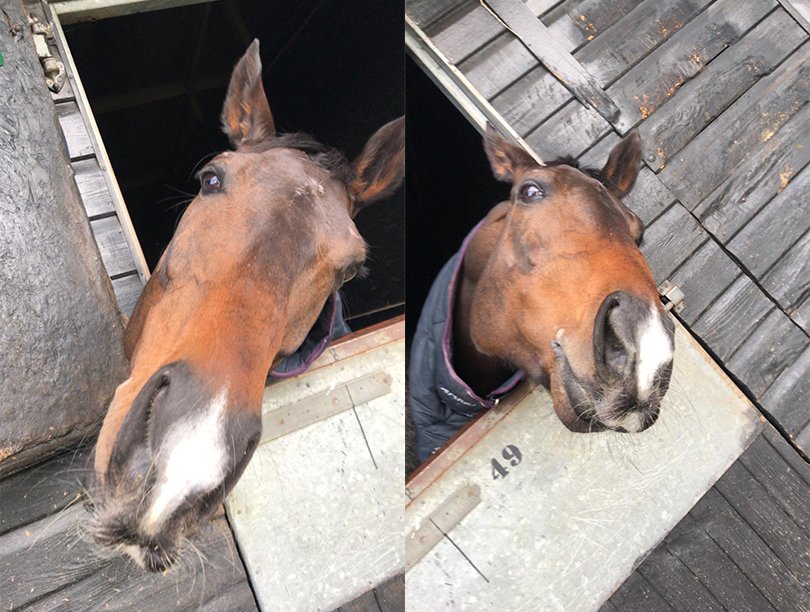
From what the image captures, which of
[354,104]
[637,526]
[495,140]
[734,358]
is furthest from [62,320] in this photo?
[354,104]

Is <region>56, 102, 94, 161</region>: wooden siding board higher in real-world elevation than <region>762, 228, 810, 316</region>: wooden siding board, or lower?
lower

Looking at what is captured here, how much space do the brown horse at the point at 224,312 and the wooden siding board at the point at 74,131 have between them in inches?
15.3

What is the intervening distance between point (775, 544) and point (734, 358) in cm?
68

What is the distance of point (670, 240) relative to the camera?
8.14 ft

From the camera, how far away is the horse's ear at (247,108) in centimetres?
175

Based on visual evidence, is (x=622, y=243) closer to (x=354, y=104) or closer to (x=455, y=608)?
(x=455, y=608)

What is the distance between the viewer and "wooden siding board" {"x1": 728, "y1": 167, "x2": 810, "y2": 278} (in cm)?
257

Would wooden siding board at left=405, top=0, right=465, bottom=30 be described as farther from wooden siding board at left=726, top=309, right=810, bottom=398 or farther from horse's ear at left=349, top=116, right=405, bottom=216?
wooden siding board at left=726, top=309, right=810, bottom=398

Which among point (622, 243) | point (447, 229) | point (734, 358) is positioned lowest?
point (447, 229)

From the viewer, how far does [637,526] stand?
2.01 meters

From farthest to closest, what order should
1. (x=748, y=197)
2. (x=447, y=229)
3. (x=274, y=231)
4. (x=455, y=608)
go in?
1. (x=447, y=229)
2. (x=748, y=197)
3. (x=455, y=608)
4. (x=274, y=231)

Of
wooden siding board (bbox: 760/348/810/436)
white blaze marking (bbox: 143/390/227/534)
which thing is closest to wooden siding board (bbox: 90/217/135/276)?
white blaze marking (bbox: 143/390/227/534)

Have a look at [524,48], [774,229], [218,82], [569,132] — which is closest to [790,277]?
[774,229]

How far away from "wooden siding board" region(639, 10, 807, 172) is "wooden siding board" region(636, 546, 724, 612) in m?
1.47
